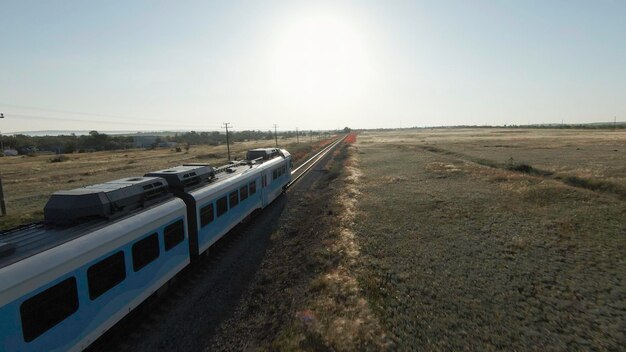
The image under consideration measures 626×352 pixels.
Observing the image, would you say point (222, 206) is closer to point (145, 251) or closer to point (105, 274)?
point (145, 251)

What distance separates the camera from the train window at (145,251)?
844 cm

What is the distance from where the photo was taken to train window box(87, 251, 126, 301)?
7.01m

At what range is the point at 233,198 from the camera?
1490 centimetres

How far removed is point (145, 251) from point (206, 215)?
3527mm

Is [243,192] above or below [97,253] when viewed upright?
below

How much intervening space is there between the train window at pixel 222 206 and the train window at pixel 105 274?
5425mm

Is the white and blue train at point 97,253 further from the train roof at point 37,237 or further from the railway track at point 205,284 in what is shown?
the railway track at point 205,284

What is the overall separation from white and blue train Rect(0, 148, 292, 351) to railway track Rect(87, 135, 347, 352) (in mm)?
892

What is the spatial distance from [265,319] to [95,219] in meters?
5.50

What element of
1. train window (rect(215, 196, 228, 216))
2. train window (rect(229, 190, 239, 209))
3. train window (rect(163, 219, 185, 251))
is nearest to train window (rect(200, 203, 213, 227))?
train window (rect(215, 196, 228, 216))

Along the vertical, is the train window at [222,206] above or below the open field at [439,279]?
→ above

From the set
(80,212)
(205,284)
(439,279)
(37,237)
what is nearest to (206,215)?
(205,284)

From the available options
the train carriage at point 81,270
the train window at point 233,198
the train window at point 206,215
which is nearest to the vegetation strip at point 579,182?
the train window at point 233,198

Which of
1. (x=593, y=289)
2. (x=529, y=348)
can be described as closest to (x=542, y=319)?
(x=529, y=348)
